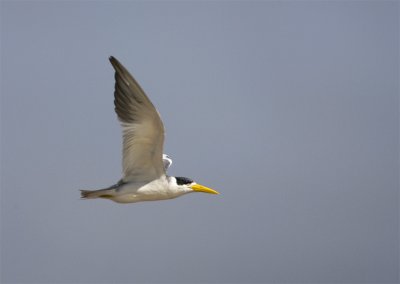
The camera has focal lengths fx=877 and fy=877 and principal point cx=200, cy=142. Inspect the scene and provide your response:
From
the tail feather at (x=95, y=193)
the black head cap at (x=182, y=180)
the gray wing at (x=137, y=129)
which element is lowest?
the tail feather at (x=95, y=193)

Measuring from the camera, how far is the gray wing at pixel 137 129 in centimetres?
1484

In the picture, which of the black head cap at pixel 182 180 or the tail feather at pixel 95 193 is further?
the black head cap at pixel 182 180

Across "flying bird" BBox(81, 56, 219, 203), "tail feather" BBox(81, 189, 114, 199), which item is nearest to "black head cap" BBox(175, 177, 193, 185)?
"flying bird" BBox(81, 56, 219, 203)

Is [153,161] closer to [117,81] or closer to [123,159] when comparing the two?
[123,159]

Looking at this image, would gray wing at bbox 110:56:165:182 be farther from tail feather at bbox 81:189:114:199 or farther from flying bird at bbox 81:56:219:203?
tail feather at bbox 81:189:114:199

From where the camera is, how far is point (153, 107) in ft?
48.9

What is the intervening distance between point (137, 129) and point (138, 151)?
1.44 ft

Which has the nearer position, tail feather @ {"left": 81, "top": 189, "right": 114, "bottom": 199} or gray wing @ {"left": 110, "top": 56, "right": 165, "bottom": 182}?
gray wing @ {"left": 110, "top": 56, "right": 165, "bottom": 182}

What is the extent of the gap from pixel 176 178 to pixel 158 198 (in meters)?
0.56

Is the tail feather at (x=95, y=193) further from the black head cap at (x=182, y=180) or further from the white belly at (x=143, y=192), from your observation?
the black head cap at (x=182, y=180)

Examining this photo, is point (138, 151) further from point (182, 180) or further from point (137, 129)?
point (182, 180)

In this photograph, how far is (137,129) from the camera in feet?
50.1

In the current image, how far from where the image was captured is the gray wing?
14836mm

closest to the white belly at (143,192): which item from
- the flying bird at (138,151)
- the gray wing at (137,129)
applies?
the flying bird at (138,151)
